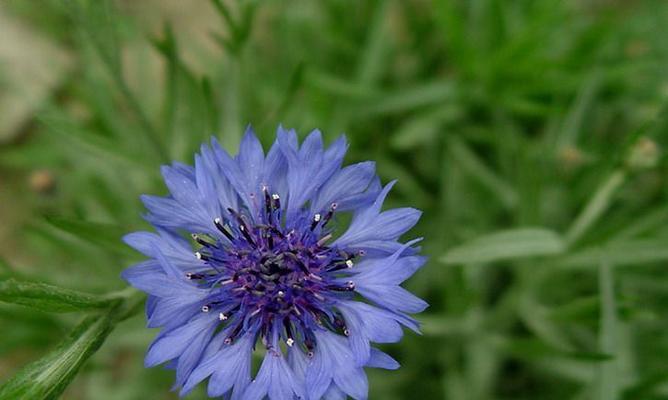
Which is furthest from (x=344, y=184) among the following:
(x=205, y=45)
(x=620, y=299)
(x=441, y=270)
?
(x=205, y=45)

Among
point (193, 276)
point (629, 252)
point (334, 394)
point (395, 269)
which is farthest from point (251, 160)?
point (629, 252)

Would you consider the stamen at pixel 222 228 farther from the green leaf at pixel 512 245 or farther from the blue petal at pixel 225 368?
the green leaf at pixel 512 245

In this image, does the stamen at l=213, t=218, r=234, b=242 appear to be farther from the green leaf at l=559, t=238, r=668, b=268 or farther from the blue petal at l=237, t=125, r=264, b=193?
the green leaf at l=559, t=238, r=668, b=268

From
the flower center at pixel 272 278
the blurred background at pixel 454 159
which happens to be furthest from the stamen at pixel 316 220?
the blurred background at pixel 454 159

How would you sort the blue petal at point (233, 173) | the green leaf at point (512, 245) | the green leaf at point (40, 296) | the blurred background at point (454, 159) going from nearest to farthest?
1. the green leaf at point (40, 296)
2. the blue petal at point (233, 173)
3. the green leaf at point (512, 245)
4. the blurred background at point (454, 159)

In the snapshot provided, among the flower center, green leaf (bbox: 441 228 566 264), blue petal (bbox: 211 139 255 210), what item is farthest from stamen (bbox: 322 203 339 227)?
green leaf (bbox: 441 228 566 264)

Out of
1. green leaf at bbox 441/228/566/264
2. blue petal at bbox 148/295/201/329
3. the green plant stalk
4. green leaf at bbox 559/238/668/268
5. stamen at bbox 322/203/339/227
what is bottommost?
blue petal at bbox 148/295/201/329

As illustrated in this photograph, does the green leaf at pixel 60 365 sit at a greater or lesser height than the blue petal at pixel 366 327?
lesser
